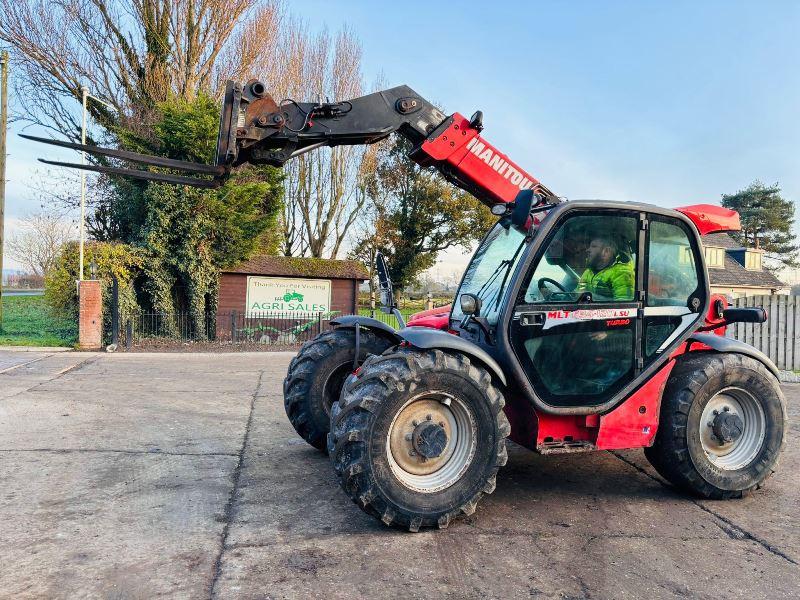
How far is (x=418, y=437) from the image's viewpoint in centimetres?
371

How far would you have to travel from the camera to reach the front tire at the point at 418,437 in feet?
11.5

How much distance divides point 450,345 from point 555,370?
887 millimetres

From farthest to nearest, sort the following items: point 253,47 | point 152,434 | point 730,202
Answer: point 730,202
point 253,47
point 152,434

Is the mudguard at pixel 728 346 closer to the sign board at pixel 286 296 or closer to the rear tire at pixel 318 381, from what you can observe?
the rear tire at pixel 318 381

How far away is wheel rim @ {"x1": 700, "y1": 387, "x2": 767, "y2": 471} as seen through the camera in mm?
4355

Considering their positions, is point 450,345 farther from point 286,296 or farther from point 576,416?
point 286,296

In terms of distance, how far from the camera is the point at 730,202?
52875 millimetres

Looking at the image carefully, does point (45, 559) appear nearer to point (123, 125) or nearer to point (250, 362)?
point (250, 362)

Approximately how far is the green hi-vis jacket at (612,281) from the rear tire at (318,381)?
6.54ft

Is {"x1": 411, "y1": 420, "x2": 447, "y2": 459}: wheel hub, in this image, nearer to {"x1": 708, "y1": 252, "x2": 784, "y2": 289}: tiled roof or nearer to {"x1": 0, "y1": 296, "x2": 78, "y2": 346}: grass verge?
{"x1": 0, "y1": 296, "x2": 78, "y2": 346}: grass verge

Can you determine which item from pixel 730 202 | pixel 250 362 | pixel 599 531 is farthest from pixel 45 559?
pixel 730 202

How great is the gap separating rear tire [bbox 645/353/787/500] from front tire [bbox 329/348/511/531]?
1407 millimetres

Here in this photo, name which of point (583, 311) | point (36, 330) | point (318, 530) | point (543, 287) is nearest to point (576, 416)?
point (583, 311)

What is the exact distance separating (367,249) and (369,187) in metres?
3.26
